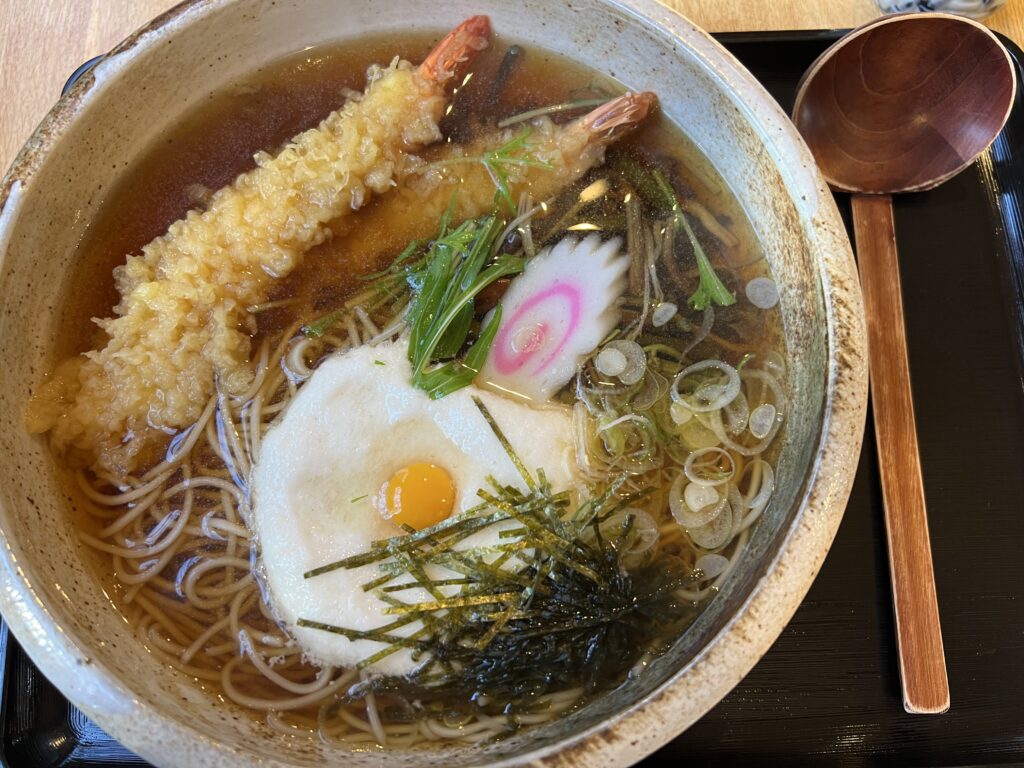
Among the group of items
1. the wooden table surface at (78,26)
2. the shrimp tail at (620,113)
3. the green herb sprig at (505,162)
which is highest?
the wooden table surface at (78,26)

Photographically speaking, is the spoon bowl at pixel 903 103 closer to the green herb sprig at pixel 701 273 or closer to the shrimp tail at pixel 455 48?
the green herb sprig at pixel 701 273

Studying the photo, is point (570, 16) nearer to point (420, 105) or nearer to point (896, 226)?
point (420, 105)

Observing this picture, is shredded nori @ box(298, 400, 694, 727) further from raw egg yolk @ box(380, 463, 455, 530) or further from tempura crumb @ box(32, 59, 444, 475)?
tempura crumb @ box(32, 59, 444, 475)

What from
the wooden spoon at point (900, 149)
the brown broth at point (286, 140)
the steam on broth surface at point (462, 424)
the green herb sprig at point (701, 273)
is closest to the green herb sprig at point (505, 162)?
the steam on broth surface at point (462, 424)

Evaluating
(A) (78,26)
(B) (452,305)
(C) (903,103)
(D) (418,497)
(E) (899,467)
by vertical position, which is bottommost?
(D) (418,497)

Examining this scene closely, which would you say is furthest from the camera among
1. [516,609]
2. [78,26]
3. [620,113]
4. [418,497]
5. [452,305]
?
[78,26]

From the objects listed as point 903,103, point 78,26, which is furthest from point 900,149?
point 78,26

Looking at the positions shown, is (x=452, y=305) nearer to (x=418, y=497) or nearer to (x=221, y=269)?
(x=418, y=497)
